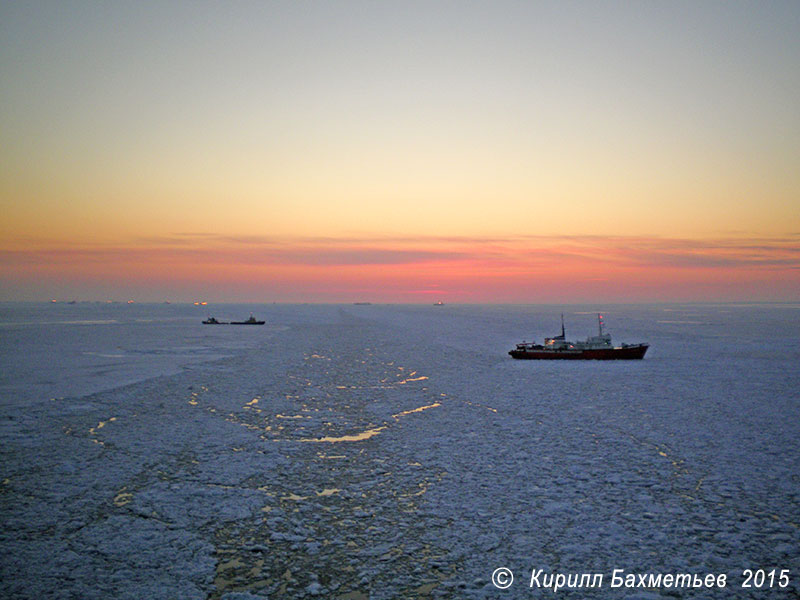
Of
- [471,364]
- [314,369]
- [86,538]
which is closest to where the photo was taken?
[86,538]

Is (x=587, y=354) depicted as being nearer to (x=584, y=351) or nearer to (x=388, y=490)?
(x=584, y=351)

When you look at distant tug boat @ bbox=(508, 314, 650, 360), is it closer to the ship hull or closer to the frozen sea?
the ship hull

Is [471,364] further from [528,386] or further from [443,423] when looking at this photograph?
[443,423]

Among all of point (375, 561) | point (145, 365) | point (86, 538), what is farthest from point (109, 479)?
point (145, 365)

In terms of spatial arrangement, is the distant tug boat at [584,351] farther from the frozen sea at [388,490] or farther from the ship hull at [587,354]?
the frozen sea at [388,490]

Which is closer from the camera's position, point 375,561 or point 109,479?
point 375,561

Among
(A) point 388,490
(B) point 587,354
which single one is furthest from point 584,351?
(A) point 388,490

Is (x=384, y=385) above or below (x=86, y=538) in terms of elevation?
below

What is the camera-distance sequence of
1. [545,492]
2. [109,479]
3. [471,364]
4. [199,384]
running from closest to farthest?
[545,492]
[109,479]
[199,384]
[471,364]
